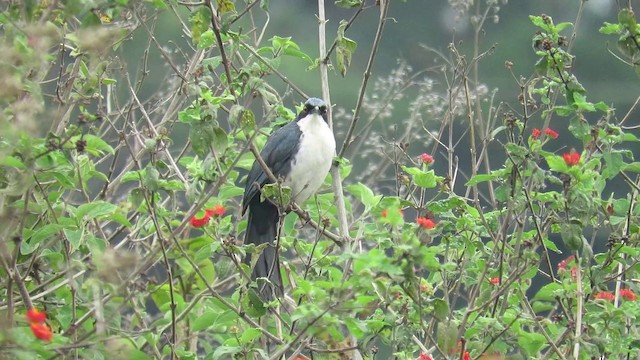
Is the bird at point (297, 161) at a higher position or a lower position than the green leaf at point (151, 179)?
higher

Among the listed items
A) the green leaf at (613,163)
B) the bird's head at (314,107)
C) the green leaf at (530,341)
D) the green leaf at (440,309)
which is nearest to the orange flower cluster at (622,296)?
the green leaf at (530,341)

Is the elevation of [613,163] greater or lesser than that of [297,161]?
greater

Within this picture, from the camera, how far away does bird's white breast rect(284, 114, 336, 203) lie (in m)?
6.17

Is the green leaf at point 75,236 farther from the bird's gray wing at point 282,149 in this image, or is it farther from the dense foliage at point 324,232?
the bird's gray wing at point 282,149

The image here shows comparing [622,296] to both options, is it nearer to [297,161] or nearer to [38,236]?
[38,236]

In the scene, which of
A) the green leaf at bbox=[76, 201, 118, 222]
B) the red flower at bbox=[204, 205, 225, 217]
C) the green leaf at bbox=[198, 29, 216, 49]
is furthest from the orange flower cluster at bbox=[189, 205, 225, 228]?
the green leaf at bbox=[198, 29, 216, 49]

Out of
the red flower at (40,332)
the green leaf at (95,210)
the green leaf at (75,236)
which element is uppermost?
the green leaf at (95,210)

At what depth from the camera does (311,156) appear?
6.26 m

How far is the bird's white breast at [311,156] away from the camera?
6.17 metres

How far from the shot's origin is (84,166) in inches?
175

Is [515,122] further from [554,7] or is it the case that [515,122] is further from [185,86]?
[554,7]

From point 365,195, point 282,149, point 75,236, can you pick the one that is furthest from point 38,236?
point 282,149

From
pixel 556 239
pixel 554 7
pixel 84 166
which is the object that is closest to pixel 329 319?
pixel 84 166

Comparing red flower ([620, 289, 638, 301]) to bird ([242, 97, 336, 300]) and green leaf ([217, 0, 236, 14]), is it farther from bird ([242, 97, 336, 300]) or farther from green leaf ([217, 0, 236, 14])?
bird ([242, 97, 336, 300])
